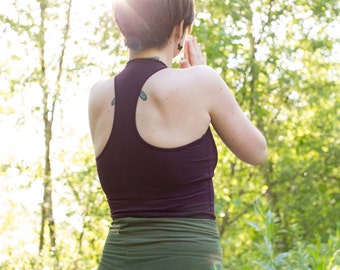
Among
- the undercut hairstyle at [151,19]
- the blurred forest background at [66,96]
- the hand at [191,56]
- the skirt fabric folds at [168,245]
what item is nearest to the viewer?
the skirt fabric folds at [168,245]

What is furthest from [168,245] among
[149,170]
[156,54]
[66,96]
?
[66,96]

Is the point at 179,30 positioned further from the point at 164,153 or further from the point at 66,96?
the point at 66,96

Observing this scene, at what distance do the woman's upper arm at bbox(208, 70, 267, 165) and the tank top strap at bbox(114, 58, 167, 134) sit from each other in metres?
0.18

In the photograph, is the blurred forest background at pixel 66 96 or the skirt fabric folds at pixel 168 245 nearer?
the skirt fabric folds at pixel 168 245

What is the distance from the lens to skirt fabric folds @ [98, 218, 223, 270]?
6.59 feet

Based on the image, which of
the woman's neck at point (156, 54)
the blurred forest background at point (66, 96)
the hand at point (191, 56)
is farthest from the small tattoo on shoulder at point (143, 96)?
the blurred forest background at point (66, 96)

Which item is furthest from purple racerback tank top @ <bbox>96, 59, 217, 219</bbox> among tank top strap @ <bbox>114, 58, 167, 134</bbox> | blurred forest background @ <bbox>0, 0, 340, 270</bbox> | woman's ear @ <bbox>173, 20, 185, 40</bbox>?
blurred forest background @ <bbox>0, 0, 340, 270</bbox>

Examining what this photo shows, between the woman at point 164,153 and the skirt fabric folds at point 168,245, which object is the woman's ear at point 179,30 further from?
the skirt fabric folds at point 168,245

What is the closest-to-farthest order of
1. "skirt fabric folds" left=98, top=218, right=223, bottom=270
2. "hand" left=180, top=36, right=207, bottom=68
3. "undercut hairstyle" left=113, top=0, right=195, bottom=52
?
1. "skirt fabric folds" left=98, top=218, right=223, bottom=270
2. "undercut hairstyle" left=113, top=0, right=195, bottom=52
3. "hand" left=180, top=36, right=207, bottom=68

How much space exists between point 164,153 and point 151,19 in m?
0.39

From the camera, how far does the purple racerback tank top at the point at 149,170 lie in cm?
203

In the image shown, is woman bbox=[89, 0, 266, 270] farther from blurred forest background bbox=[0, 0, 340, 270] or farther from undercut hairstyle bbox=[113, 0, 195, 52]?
blurred forest background bbox=[0, 0, 340, 270]

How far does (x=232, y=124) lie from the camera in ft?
6.86

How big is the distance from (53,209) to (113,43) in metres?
2.08
